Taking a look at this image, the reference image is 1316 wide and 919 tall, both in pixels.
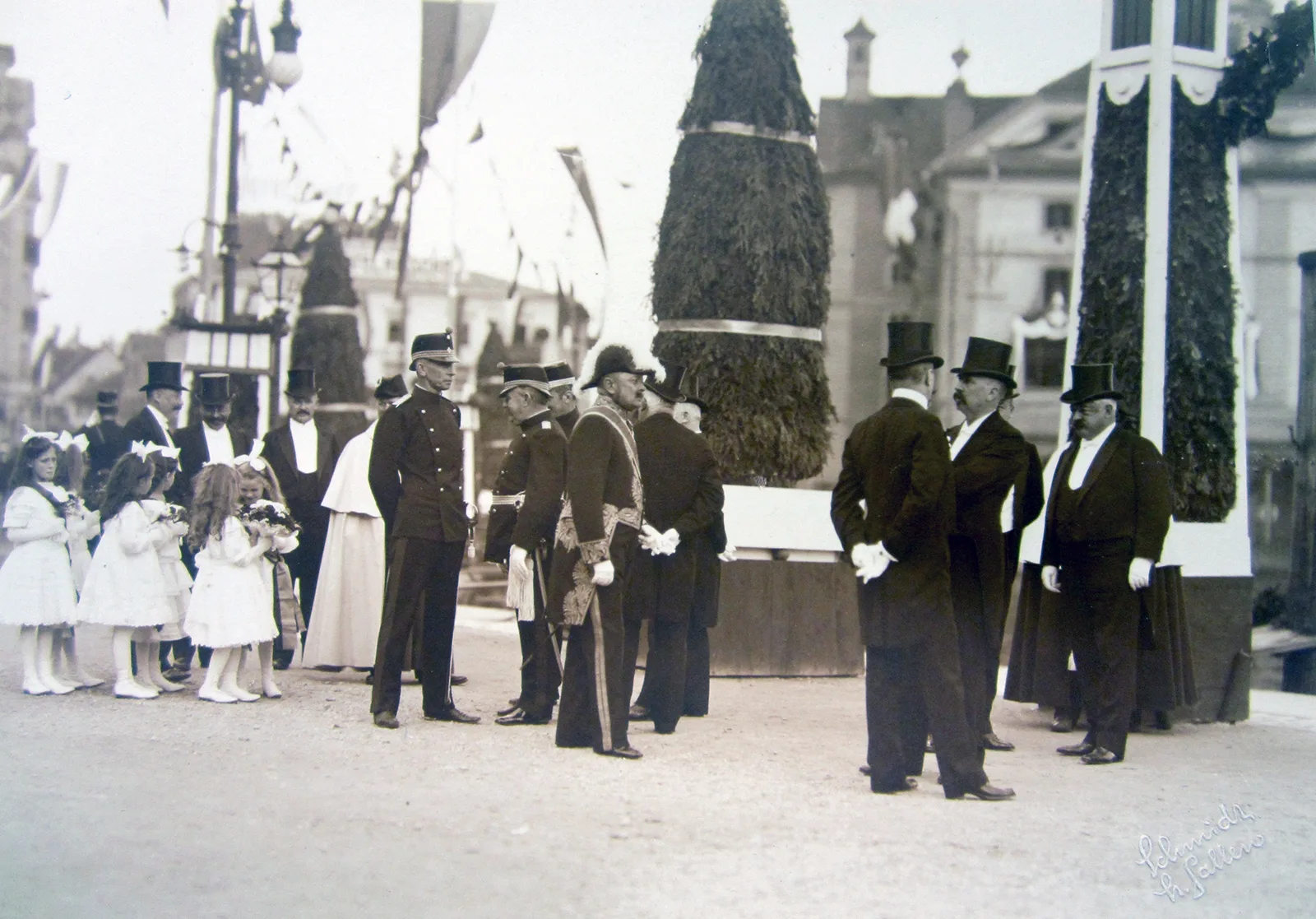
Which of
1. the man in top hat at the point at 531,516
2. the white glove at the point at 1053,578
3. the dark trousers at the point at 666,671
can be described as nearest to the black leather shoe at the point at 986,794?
Result: the white glove at the point at 1053,578

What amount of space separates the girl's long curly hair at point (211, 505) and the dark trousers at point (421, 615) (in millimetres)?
1077

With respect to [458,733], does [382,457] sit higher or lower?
higher

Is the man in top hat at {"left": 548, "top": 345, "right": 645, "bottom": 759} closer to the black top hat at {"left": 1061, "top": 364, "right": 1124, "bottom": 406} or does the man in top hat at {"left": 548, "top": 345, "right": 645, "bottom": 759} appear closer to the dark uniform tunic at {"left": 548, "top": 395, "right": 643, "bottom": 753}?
the dark uniform tunic at {"left": 548, "top": 395, "right": 643, "bottom": 753}

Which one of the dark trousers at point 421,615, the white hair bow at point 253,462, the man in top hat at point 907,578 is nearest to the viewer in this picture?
the man in top hat at point 907,578

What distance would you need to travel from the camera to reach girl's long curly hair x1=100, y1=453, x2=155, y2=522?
810 cm

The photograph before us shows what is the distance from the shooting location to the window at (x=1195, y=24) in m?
8.73

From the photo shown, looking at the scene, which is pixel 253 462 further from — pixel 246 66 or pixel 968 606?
pixel 968 606

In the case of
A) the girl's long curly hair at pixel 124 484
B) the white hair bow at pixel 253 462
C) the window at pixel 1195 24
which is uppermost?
the window at pixel 1195 24

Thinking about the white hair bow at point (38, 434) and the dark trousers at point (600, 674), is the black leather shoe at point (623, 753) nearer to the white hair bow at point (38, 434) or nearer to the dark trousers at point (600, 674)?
the dark trousers at point (600, 674)

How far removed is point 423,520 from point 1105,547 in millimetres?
3447

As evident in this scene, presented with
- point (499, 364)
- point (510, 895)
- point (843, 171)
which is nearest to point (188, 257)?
point (499, 364)

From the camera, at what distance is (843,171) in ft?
40.2

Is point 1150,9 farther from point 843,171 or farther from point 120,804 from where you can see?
point 120,804

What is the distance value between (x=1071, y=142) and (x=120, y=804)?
8.18 meters
